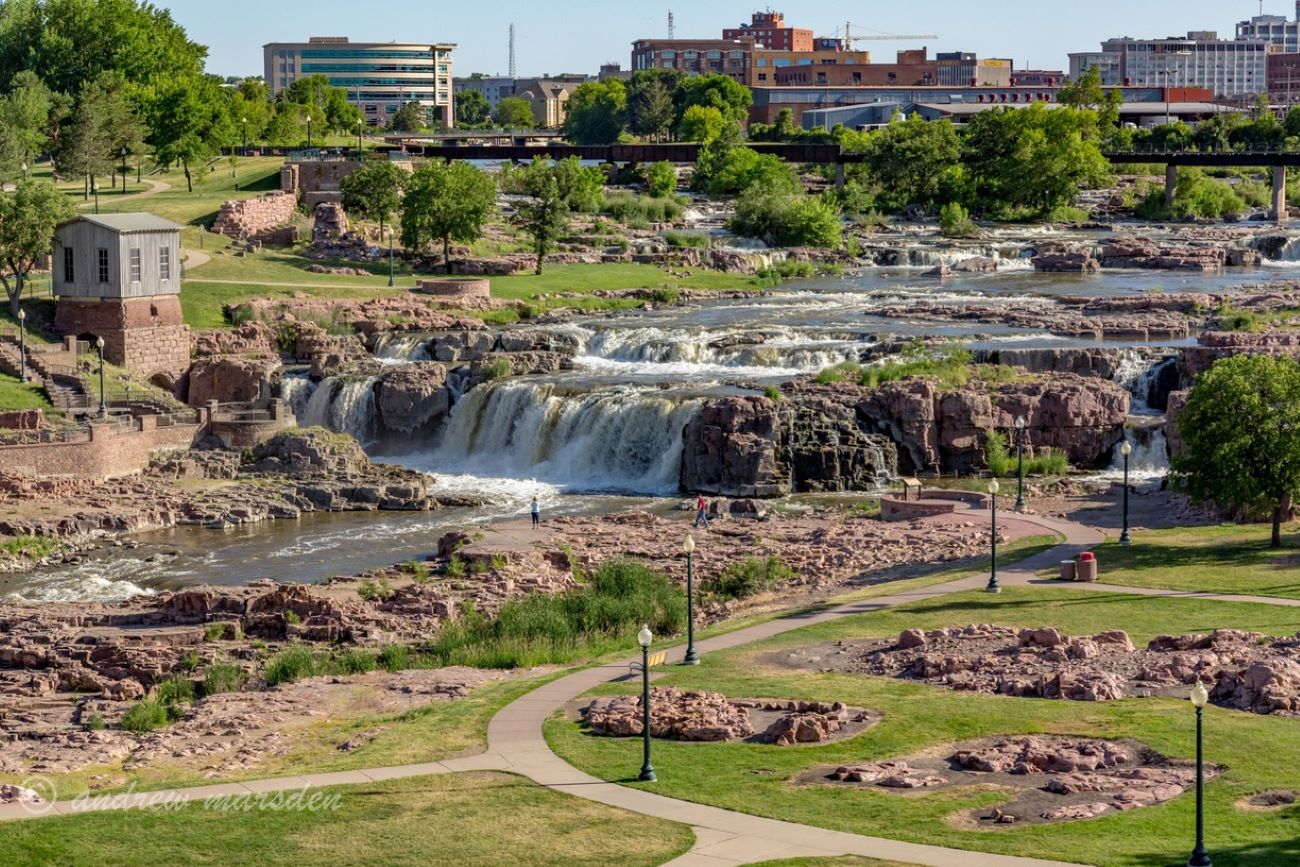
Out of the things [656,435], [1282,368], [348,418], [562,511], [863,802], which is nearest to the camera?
[863,802]

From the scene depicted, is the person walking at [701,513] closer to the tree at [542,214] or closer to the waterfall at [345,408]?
the waterfall at [345,408]

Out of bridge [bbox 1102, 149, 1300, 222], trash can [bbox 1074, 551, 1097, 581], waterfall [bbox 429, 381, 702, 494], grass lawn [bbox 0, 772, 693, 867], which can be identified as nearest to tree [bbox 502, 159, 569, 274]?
waterfall [bbox 429, 381, 702, 494]

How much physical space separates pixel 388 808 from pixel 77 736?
25.9 ft

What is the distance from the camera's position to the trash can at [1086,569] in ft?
140

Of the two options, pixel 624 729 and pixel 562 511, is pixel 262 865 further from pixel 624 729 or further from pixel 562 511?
pixel 562 511

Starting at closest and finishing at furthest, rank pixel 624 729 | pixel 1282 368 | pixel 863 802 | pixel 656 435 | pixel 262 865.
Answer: pixel 262 865 < pixel 863 802 < pixel 624 729 < pixel 1282 368 < pixel 656 435

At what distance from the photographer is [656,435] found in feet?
212

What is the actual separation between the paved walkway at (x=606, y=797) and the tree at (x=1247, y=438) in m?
6.18

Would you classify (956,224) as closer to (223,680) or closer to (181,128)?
(181,128)

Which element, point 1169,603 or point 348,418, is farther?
point 348,418

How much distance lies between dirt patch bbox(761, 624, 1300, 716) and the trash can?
18.1 feet

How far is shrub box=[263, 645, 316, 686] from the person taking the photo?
37.8m

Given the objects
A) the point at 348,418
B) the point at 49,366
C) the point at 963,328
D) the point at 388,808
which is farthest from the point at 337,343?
the point at 388,808

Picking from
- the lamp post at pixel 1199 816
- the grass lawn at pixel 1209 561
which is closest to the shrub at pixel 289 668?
the grass lawn at pixel 1209 561
